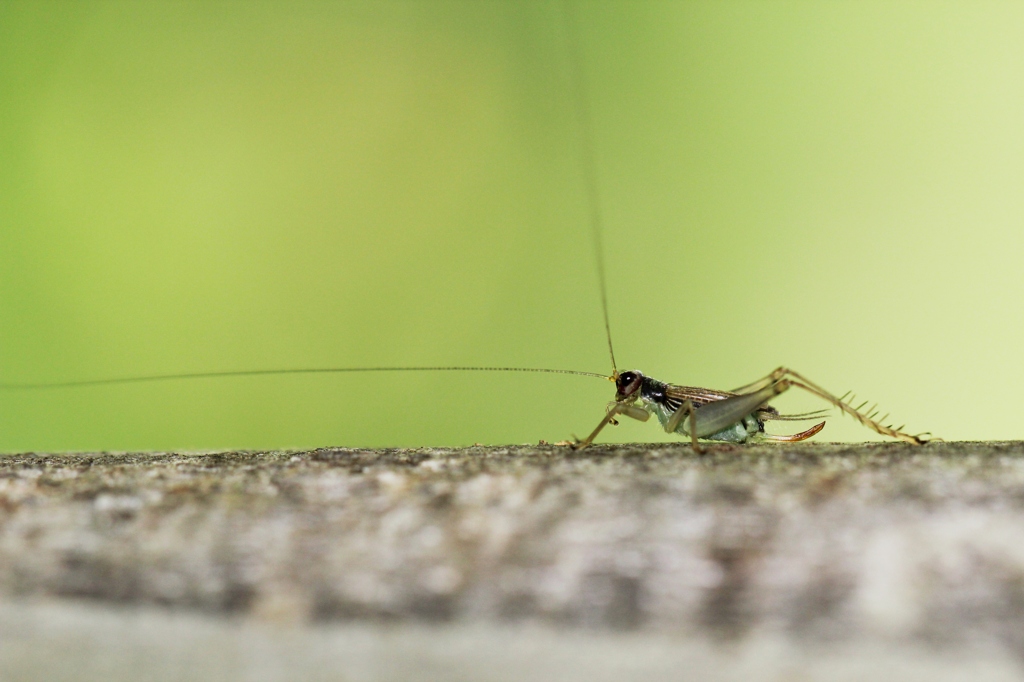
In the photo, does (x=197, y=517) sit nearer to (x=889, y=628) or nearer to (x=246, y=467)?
(x=246, y=467)

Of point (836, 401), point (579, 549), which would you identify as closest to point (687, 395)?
point (836, 401)

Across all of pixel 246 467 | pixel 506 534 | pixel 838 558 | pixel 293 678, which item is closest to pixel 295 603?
pixel 293 678

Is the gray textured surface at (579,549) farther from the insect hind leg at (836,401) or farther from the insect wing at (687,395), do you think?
Result: the insect wing at (687,395)

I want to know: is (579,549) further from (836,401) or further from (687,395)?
(687,395)

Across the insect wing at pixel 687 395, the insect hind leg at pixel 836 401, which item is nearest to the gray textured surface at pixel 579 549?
the insect hind leg at pixel 836 401

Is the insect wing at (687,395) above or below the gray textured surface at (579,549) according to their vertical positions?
above

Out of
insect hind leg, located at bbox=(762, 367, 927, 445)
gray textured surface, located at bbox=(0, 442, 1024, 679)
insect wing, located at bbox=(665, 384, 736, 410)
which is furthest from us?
insect wing, located at bbox=(665, 384, 736, 410)

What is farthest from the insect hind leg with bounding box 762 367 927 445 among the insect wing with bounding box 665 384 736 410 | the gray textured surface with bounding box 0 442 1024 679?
the gray textured surface with bounding box 0 442 1024 679

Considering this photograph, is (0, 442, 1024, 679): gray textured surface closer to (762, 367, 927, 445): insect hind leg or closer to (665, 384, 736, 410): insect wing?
(762, 367, 927, 445): insect hind leg
